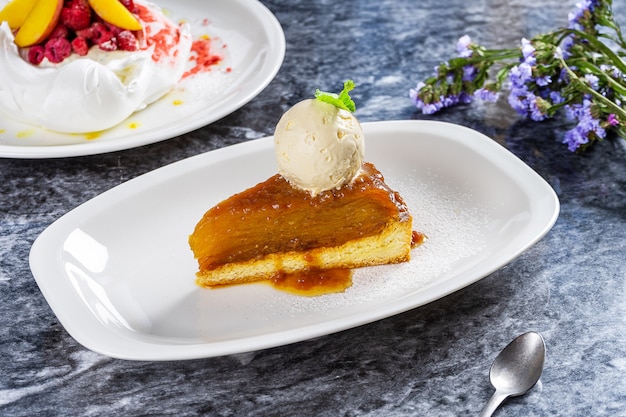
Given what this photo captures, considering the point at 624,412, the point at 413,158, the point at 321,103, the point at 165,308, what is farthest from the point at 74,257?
the point at 624,412

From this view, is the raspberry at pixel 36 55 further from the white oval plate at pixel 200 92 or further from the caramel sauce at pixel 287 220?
the caramel sauce at pixel 287 220

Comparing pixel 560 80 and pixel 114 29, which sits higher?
pixel 114 29

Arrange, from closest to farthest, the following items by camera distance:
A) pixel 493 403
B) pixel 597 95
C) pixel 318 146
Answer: pixel 493 403, pixel 318 146, pixel 597 95

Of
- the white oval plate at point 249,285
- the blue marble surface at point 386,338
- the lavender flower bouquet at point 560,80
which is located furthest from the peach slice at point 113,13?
the lavender flower bouquet at point 560,80

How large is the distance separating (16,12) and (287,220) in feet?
3.94

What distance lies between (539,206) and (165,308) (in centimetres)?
85

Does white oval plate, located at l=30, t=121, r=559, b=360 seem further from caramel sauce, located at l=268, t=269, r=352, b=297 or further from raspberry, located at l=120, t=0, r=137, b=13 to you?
raspberry, located at l=120, t=0, r=137, b=13

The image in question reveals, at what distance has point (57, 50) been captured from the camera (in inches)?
94.7

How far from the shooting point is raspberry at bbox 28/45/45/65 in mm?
2406

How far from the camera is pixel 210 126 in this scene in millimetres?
2383

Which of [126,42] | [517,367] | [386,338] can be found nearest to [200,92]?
[126,42]

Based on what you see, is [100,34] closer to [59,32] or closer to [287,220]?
[59,32]

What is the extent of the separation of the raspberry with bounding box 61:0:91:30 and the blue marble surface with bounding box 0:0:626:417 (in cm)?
47

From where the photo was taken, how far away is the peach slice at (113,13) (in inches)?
97.3
